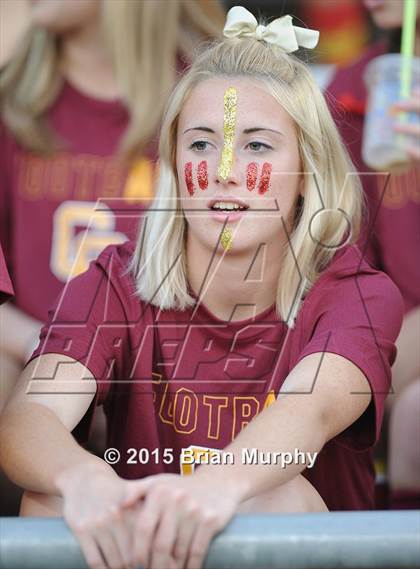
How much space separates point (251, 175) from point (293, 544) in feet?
1.79

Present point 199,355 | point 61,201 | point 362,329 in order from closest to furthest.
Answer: point 362,329, point 199,355, point 61,201

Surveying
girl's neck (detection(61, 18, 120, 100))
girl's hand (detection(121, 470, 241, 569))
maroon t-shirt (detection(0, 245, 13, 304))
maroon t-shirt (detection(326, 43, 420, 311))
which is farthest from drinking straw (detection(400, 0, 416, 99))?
girl's hand (detection(121, 470, 241, 569))

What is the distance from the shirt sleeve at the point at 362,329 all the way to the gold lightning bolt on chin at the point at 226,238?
0.13 meters

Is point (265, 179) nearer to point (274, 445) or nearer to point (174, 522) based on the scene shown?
point (274, 445)

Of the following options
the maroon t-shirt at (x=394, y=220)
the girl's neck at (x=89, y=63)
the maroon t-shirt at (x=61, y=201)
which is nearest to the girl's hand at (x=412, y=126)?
the maroon t-shirt at (x=394, y=220)

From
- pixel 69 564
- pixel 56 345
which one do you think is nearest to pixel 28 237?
pixel 56 345

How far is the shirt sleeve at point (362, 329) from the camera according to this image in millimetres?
1391

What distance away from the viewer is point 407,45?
176 centimetres

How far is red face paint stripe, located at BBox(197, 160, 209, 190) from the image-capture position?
1.44 metres

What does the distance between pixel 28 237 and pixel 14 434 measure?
0.70 metres

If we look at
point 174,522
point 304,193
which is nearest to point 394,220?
point 304,193

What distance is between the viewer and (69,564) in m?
1.07

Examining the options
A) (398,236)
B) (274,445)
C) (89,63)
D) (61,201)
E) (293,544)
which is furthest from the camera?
(89,63)

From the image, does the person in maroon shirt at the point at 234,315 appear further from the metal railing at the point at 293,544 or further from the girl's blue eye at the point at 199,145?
the metal railing at the point at 293,544
